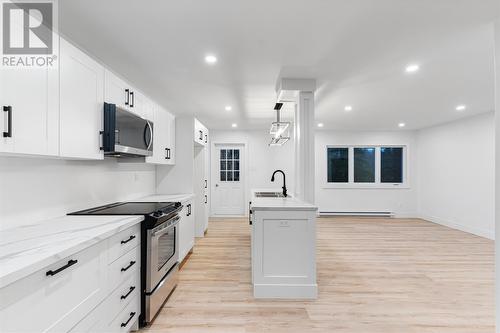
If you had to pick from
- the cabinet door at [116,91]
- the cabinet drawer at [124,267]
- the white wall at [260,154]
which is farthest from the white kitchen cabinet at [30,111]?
the white wall at [260,154]

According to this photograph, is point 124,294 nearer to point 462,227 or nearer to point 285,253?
point 285,253

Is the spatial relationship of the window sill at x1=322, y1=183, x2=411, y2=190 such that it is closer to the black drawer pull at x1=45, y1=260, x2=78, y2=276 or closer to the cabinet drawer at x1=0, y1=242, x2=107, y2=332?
the cabinet drawer at x1=0, y1=242, x2=107, y2=332

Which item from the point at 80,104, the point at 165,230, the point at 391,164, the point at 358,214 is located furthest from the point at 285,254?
the point at 391,164

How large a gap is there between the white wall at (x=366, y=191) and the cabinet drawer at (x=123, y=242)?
6.07 metres

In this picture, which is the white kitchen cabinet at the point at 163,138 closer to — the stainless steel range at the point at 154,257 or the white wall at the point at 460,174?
the stainless steel range at the point at 154,257

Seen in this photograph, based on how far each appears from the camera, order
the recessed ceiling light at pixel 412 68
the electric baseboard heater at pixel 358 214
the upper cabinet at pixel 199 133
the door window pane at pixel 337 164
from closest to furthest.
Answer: the recessed ceiling light at pixel 412 68 → the upper cabinet at pixel 199 133 → the electric baseboard heater at pixel 358 214 → the door window pane at pixel 337 164

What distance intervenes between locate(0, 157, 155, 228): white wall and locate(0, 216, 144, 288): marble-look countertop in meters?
0.11

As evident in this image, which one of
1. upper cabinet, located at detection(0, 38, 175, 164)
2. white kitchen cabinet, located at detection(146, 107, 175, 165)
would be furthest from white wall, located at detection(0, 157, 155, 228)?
white kitchen cabinet, located at detection(146, 107, 175, 165)

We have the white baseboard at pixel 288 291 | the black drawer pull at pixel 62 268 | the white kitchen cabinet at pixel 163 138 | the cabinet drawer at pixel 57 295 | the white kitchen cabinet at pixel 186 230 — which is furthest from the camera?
the white kitchen cabinet at pixel 186 230

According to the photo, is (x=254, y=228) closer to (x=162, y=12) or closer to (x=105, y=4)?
(x=162, y=12)

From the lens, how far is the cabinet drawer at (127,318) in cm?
184

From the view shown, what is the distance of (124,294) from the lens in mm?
1976

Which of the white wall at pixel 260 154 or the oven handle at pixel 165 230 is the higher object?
the white wall at pixel 260 154

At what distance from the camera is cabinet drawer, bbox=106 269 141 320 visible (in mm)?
1801
